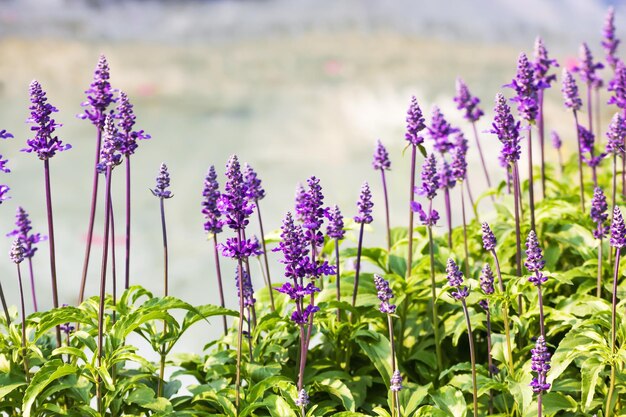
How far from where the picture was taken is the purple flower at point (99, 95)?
4.16 m

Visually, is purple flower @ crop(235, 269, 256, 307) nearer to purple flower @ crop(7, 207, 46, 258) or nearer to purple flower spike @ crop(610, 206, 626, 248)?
purple flower @ crop(7, 207, 46, 258)

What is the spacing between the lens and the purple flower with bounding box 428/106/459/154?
5164mm

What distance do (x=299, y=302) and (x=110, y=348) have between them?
3.07 ft

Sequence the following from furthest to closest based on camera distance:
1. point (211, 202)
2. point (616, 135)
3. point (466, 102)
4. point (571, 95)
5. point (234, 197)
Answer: point (466, 102) → point (571, 95) → point (616, 135) → point (211, 202) → point (234, 197)

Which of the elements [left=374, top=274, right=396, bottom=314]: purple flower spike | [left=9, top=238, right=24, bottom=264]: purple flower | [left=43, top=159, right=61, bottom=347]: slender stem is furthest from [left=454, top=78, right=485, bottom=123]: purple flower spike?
[left=9, top=238, right=24, bottom=264]: purple flower

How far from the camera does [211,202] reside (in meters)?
4.52

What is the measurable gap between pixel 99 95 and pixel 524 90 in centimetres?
216

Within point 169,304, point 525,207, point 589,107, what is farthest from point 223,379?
point 589,107

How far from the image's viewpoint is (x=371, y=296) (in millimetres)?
4848

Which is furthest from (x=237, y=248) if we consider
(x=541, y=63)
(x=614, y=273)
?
(x=541, y=63)

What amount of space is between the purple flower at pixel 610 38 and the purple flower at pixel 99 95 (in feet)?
13.0

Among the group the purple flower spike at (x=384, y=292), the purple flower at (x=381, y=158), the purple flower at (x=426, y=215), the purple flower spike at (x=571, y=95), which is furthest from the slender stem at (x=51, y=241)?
the purple flower spike at (x=571, y=95)

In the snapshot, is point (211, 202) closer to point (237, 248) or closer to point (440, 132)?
point (237, 248)

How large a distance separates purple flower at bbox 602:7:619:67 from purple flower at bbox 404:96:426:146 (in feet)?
8.69
